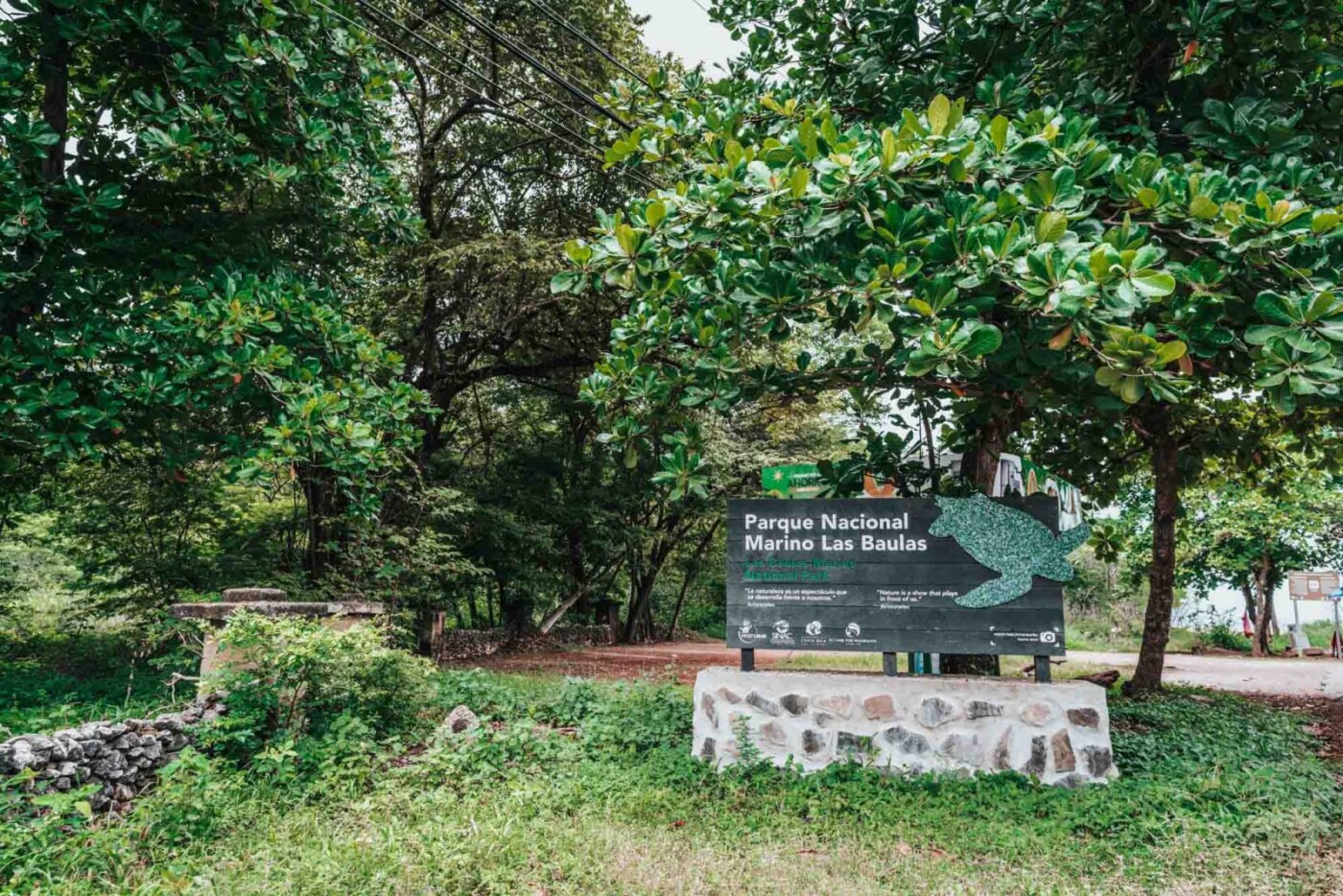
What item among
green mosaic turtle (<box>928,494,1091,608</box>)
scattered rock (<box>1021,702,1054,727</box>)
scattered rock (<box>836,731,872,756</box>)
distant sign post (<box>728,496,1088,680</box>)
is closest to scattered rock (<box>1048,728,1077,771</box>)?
scattered rock (<box>1021,702,1054,727</box>)

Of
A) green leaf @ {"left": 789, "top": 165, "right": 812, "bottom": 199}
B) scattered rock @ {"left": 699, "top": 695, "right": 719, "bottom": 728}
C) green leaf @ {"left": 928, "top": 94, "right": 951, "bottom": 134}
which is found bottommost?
scattered rock @ {"left": 699, "top": 695, "right": 719, "bottom": 728}

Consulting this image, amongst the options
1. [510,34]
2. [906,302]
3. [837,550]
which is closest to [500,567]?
[510,34]

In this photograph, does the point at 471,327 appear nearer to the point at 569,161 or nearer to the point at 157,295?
the point at 569,161

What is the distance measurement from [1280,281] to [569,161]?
1101cm

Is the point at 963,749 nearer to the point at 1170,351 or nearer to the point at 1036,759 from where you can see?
the point at 1036,759

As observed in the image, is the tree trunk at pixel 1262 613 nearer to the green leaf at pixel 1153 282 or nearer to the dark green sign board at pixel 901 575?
the dark green sign board at pixel 901 575

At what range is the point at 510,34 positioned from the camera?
12.8 m

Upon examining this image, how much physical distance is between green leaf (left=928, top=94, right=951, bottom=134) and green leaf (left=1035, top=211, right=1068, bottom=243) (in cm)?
72

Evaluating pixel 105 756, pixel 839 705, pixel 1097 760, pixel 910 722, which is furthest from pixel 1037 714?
pixel 105 756

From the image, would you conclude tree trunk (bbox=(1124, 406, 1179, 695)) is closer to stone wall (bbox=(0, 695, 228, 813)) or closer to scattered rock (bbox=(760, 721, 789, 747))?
scattered rock (bbox=(760, 721, 789, 747))

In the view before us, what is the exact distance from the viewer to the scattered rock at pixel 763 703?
5941 millimetres

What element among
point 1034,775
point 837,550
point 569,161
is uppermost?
point 569,161

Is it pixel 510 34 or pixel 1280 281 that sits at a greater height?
pixel 510 34

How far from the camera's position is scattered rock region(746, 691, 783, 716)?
234 inches
